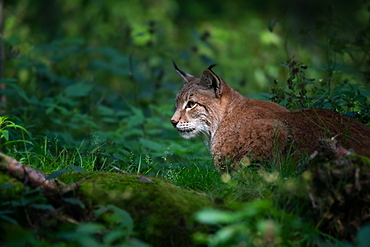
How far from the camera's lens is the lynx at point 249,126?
139 inches

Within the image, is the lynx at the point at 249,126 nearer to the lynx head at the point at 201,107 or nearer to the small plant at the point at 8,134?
the lynx head at the point at 201,107

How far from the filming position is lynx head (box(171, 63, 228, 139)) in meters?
4.52

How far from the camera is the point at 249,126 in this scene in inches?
157

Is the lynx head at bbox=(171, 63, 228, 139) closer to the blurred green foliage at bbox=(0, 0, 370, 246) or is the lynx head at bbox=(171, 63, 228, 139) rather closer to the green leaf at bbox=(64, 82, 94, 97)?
the blurred green foliage at bbox=(0, 0, 370, 246)

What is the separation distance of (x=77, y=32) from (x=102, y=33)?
840mm

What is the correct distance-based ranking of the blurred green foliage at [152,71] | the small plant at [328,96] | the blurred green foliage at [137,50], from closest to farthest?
the small plant at [328,96] < the blurred green foliage at [152,71] < the blurred green foliage at [137,50]

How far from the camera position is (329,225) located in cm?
259

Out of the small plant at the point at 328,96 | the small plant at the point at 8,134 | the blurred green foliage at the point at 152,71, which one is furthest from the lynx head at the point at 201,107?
the small plant at the point at 8,134

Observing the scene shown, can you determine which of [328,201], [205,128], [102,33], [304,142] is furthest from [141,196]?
[102,33]

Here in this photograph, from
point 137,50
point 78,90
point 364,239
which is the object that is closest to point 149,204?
point 364,239

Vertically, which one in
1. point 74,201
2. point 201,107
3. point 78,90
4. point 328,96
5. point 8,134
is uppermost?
point 328,96

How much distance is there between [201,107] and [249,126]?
2.48 ft

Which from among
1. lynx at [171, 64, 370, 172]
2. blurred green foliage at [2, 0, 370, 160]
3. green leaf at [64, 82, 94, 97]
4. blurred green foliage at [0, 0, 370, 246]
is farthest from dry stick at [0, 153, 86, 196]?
green leaf at [64, 82, 94, 97]

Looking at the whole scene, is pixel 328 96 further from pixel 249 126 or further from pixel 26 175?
pixel 26 175
